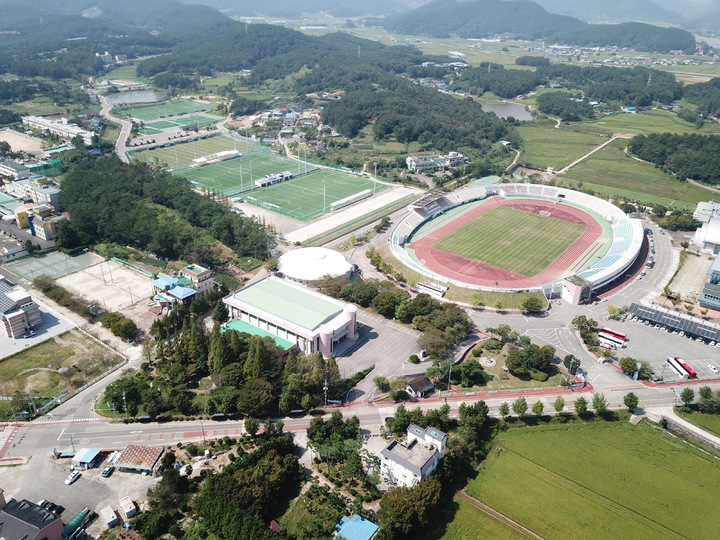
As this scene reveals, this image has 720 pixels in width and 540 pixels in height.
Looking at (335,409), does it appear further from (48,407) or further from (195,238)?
(195,238)

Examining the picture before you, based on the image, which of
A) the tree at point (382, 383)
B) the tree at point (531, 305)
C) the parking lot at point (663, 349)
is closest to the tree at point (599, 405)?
the parking lot at point (663, 349)

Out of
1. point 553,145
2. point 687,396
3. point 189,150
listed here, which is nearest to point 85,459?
point 687,396

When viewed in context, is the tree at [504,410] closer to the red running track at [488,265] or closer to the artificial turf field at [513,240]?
the red running track at [488,265]

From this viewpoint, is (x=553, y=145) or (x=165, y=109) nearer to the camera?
(x=553, y=145)

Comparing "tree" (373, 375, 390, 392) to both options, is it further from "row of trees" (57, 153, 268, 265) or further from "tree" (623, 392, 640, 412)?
"row of trees" (57, 153, 268, 265)

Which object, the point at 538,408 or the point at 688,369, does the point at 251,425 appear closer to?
the point at 538,408

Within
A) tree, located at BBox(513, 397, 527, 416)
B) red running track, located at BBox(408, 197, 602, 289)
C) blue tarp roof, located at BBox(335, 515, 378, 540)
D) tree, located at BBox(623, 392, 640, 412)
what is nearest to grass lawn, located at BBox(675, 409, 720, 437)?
tree, located at BBox(623, 392, 640, 412)
